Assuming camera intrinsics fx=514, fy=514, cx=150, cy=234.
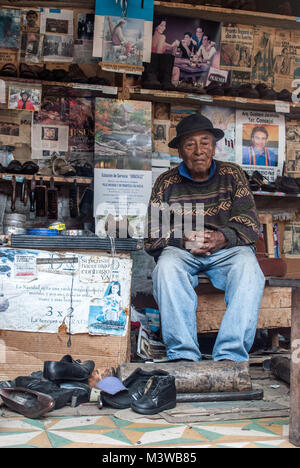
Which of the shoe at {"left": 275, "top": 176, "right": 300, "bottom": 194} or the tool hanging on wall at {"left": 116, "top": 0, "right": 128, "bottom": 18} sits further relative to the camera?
the shoe at {"left": 275, "top": 176, "right": 300, "bottom": 194}

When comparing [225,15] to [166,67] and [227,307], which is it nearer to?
[166,67]

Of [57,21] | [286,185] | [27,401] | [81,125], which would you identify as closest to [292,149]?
[286,185]

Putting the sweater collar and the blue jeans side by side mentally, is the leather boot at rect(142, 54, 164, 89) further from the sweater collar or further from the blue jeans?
the blue jeans

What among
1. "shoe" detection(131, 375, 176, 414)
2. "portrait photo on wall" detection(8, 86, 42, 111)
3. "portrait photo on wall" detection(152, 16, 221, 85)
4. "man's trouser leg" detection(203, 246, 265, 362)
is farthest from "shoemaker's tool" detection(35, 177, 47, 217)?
"shoe" detection(131, 375, 176, 414)

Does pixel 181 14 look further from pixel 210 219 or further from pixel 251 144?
pixel 210 219

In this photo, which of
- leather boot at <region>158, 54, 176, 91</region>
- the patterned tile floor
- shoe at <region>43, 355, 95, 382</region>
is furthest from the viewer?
leather boot at <region>158, 54, 176, 91</region>

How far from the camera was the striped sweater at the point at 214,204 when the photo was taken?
2.85 meters

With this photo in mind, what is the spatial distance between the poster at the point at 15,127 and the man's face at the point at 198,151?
153cm

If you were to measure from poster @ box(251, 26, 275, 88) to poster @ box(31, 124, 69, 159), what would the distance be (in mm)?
1752

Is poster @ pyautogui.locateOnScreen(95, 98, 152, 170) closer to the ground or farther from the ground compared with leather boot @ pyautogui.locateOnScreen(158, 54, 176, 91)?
closer to the ground

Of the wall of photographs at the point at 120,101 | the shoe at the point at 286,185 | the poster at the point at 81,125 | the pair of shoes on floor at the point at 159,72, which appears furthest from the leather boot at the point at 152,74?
the shoe at the point at 286,185

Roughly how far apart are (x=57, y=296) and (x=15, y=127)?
2.02 meters

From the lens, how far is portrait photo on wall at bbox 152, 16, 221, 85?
14.1ft

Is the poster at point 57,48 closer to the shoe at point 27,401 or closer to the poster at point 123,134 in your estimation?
the poster at point 123,134
